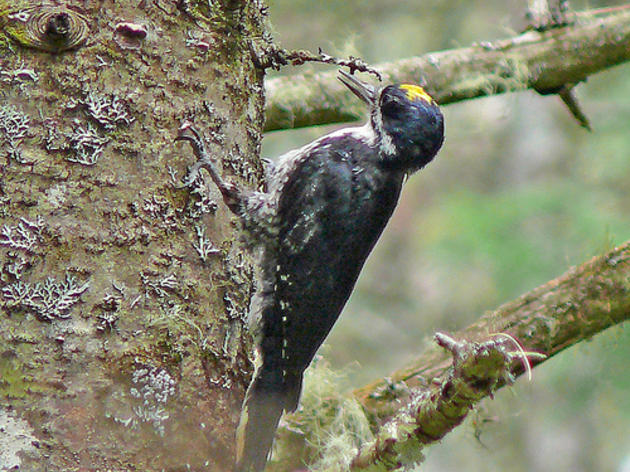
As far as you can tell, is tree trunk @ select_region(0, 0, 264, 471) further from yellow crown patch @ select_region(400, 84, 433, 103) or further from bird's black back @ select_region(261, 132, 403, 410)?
yellow crown patch @ select_region(400, 84, 433, 103)

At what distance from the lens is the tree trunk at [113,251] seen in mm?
1883

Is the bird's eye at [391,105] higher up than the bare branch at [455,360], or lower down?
higher up

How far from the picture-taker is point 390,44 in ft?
28.7

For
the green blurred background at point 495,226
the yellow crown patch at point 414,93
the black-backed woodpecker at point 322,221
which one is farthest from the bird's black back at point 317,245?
the green blurred background at point 495,226

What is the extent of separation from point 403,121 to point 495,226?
3.20 metres

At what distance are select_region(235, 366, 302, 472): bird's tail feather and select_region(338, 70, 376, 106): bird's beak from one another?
43.1 inches

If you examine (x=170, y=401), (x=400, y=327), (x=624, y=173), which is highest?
(x=170, y=401)

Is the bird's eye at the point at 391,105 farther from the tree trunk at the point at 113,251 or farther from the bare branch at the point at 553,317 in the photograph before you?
the tree trunk at the point at 113,251

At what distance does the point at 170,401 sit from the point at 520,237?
4572 millimetres

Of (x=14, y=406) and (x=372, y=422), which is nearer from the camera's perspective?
(x=14, y=406)

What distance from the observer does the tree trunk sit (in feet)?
6.18

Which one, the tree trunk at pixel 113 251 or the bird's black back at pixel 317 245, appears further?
the bird's black back at pixel 317 245

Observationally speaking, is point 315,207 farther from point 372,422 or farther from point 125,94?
point 125,94

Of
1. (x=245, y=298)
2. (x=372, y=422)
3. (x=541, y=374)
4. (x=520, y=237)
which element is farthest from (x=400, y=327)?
(x=245, y=298)
